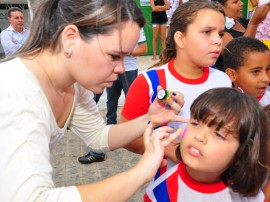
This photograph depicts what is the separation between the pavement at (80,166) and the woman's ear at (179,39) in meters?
1.66

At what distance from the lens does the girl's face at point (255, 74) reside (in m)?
2.14

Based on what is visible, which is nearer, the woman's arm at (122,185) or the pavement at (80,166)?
the woman's arm at (122,185)

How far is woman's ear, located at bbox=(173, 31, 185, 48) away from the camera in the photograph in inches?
71.3

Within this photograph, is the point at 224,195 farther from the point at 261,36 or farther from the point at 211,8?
the point at 261,36

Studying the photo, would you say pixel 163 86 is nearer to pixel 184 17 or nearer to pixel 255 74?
pixel 184 17

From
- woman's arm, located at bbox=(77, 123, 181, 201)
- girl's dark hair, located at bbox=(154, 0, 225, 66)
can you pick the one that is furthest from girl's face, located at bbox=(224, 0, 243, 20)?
woman's arm, located at bbox=(77, 123, 181, 201)

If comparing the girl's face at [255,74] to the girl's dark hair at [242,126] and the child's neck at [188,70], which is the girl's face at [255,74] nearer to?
the child's neck at [188,70]

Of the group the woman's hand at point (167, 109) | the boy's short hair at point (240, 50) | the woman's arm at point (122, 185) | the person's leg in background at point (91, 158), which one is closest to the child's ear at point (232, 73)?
the boy's short hair at point (240, 50)

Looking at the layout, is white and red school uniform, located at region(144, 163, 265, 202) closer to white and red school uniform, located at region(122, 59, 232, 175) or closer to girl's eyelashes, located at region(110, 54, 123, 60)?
white and red school uniform, located at region(122, 59, 232, 175)

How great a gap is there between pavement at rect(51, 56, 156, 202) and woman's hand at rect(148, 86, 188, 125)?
161 cm

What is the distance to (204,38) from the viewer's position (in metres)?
1.73

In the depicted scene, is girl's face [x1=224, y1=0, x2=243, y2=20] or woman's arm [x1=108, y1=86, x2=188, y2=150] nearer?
woman's arm [x1=108, y1=86, x2=188, y2=150]

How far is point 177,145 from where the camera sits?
5.10ft

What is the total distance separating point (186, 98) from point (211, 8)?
55 centimetres
